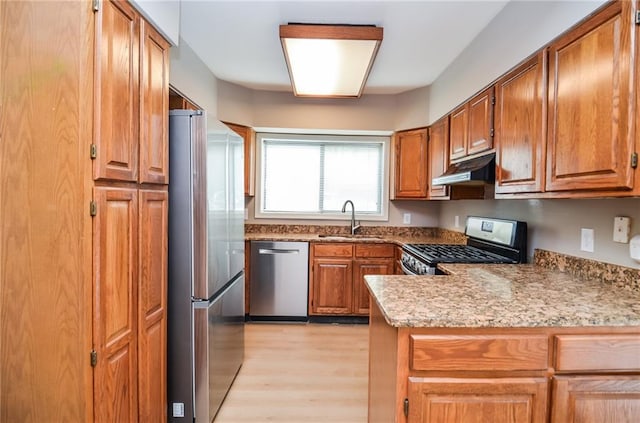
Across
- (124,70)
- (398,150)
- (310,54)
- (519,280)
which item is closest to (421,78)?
(398,150)

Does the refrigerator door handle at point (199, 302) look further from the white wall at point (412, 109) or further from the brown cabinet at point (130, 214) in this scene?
the white wall at point (412, 109)

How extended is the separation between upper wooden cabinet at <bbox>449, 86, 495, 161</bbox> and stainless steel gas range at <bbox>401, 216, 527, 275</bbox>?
566 mm

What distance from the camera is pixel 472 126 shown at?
94.9 inches

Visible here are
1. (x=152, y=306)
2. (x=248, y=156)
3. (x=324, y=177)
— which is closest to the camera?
(x=152, y=306)

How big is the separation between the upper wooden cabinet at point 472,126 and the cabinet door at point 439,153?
0.32 feet

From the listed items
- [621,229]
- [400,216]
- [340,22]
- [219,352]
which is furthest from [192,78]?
[621,229]

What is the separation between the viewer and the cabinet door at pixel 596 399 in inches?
44.8

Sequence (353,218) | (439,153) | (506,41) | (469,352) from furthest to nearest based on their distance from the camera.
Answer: (353,218) → (439,153) → (506,41) → (469,352)

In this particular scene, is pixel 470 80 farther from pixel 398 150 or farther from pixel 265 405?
pixel 265 405

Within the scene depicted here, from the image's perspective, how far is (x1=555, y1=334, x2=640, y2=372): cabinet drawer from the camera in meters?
1.13

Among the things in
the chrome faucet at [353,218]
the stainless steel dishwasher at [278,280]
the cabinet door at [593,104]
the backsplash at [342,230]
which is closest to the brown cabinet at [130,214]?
the stainless steel dishwasher at [278,280]

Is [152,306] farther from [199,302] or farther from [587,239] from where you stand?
[587,239]

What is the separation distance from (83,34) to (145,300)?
1101mm

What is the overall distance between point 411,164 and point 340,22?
1.80m
